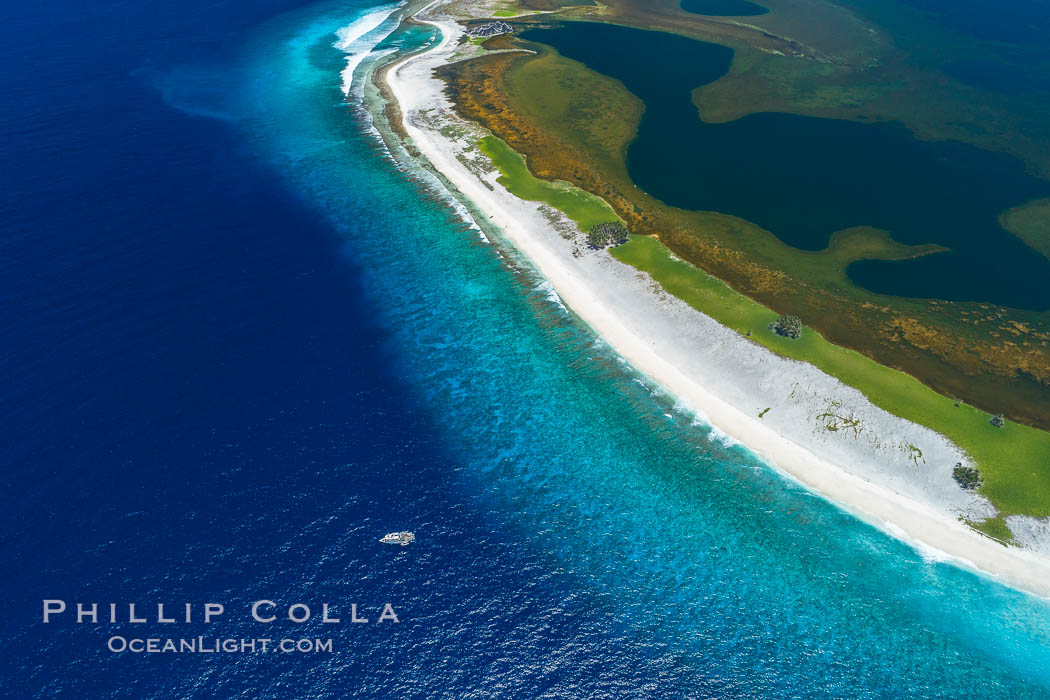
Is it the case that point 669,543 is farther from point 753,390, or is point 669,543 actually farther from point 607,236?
point 607,236

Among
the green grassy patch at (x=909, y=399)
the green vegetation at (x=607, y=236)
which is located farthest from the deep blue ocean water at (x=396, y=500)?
the green vegetation at (x=607, y=236)

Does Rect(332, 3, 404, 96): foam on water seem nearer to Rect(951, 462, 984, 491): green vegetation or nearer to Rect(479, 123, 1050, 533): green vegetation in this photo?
Rect(479, 123, 1050, 533): green vegetation

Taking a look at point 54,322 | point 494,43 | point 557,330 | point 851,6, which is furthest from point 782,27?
point 54,322

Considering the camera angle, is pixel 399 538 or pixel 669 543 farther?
pixel 669 543

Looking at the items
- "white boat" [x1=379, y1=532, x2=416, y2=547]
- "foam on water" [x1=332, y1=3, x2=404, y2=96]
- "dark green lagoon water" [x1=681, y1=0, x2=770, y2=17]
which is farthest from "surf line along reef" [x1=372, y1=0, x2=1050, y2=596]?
"dark green lagoon water" [x1=681, y1=0, x2=770, y2=17]

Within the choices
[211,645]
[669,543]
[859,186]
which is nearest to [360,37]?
[859,186]

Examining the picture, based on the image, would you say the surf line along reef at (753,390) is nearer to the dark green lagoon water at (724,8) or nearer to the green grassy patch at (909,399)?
the green grassy patch at (909,399)
